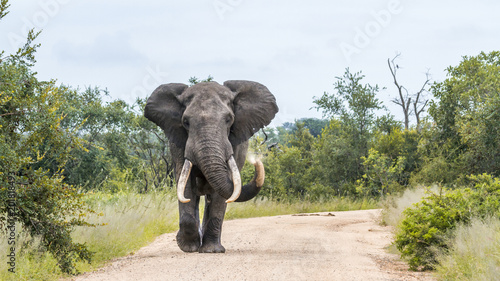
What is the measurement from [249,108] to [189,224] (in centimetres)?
263

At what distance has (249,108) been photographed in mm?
11836

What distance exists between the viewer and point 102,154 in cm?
2844

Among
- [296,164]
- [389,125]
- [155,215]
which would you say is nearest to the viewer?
[155,215]

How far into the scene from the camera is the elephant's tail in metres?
11.0

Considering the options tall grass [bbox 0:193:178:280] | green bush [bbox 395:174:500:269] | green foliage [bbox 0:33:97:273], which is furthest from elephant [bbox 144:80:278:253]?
green bush [bbox 395:174:500:269]

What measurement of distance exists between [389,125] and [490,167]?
16.7 m

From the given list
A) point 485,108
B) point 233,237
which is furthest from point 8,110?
point 485,108

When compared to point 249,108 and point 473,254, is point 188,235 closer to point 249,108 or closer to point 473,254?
point 249,108

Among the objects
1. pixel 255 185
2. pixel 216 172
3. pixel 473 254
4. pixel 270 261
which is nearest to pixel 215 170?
pixel 216 172

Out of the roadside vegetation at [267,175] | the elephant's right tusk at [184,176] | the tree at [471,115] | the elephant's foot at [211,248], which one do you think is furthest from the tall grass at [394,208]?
the elephant's right tusk at [184,176]

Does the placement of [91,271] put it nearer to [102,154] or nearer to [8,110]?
[8,110]

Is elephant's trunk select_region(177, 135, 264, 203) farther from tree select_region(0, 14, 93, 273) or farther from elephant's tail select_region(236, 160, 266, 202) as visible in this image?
tree select_region(0, 14, 93, 273)

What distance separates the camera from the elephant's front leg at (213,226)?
1098 centimetres

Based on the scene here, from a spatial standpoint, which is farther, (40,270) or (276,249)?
(276,249)
